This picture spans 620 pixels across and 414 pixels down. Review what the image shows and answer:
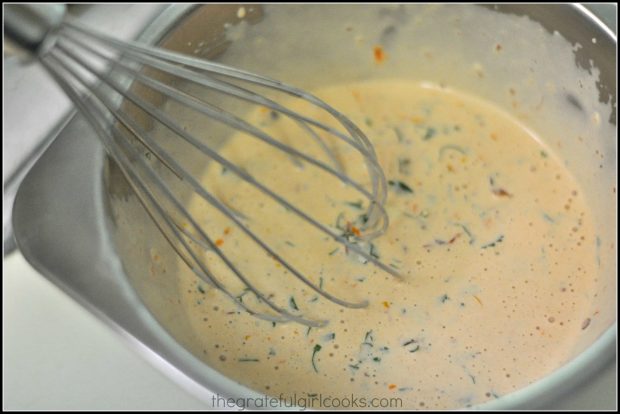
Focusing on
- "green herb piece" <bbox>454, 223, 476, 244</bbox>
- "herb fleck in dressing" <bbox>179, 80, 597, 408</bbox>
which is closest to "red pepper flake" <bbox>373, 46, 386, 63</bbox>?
"herb fleck in dressing" <bbox>179, 80, 597, 408</bbox>

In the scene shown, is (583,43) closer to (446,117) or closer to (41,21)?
(446,117)

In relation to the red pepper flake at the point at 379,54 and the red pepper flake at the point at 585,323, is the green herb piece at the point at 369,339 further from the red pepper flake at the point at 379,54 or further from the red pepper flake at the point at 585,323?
the red pepper flake at the point at 379,54

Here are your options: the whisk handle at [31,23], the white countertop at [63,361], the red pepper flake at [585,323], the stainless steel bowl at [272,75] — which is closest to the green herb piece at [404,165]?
the stainless steel bowl at [272,75]

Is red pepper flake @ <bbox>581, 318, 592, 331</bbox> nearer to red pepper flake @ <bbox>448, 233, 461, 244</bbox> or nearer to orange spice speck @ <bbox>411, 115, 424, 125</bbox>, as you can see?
red pepper flake @ <bbox>448, 233, 461, 244</bbox>

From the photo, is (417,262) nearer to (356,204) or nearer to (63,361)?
(356,204)

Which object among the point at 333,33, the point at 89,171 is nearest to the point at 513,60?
the point at 333,33

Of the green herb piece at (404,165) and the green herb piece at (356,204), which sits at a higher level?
the green herb piece at (404,165)

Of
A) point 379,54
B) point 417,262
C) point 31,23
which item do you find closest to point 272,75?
point 379,54
